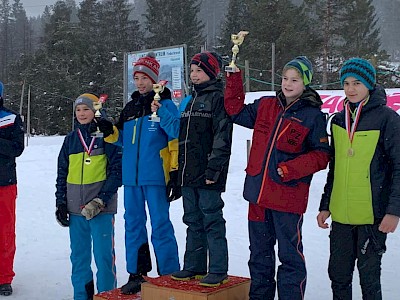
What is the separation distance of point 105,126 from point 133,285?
46.9 inches

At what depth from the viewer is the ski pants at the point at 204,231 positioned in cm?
357

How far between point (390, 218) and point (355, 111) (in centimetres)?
69

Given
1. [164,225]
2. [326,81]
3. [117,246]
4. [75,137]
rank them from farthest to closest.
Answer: [326,81] → [117,246] → [75,137] → [164,225]

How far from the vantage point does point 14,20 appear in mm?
82562

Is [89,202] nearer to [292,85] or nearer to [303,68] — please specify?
[292,85]

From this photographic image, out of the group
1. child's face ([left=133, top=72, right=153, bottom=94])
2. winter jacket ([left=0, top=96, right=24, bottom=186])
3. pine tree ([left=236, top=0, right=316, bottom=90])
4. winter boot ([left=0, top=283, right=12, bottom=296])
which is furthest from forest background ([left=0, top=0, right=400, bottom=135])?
winter boot ([left=0, top=283, right=12, bottom=296])

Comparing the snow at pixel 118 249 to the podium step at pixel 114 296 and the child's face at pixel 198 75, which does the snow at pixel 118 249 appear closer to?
the podium step at pixel 114 296

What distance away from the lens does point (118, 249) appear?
5.95m

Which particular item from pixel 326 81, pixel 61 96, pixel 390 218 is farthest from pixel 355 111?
pixel 61 96

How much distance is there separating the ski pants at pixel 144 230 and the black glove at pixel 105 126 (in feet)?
1.45

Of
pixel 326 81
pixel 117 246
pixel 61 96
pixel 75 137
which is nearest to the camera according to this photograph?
pixel 75 137

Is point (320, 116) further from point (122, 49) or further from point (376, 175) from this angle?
point (122, 49)

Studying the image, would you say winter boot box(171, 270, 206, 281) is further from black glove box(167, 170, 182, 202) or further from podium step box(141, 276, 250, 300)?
black glove box(167, 170, 182, 202)

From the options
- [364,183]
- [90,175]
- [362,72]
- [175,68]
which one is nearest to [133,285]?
[90,175]
